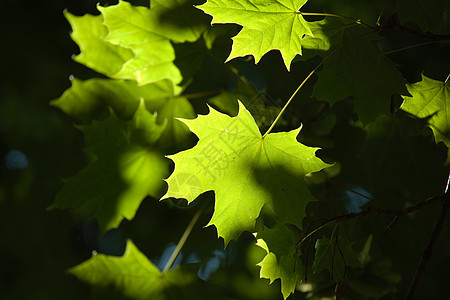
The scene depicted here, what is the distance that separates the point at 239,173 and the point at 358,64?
0.35m

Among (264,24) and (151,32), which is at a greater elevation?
(264,24)

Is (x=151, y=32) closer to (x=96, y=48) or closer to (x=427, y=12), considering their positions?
(x=96, y=48)

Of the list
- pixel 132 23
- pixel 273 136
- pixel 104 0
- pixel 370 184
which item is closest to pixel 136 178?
pixel 132 23

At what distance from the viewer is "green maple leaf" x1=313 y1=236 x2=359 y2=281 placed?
3.08 ft

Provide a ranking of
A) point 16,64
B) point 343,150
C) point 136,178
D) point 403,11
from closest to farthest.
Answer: point 403,11
point 136,178
point 343,150
point 16,64

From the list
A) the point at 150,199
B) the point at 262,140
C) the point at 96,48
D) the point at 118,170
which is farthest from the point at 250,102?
the point at 150,199

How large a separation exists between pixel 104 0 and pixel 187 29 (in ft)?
4.93

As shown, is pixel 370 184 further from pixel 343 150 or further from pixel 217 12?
pixel 217 12

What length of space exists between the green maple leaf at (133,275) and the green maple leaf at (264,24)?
71 cm

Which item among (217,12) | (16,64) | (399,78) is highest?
(217,12)

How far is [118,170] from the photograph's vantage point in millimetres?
1411

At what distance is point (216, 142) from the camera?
3.11 ft

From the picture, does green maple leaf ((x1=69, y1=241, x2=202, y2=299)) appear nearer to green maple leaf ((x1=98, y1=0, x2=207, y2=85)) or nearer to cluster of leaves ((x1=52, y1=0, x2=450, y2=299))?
cluster of leaves ((x1=52, y1=0, x2=450, y2=299))

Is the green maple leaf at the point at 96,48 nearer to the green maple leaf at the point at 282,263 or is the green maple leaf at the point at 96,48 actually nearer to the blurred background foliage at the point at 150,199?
the blurred background foliage at the point at 150,199
